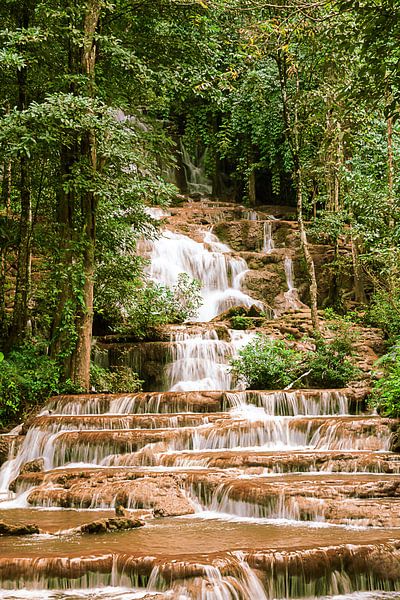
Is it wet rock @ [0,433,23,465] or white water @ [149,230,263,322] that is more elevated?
white water @ [149,230,263,322]

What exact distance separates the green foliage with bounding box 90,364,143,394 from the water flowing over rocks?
59 centimetres

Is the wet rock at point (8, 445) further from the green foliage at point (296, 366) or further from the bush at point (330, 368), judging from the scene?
the bush at point (330, 368)

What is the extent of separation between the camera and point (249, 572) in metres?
5.09

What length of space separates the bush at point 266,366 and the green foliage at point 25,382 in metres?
3.76

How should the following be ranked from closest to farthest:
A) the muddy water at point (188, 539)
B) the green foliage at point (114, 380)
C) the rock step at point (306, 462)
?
1. the muddy water at point (188, 539)
2. the rock step at point (306, 462)
3. the green foliage at point (114, 380)

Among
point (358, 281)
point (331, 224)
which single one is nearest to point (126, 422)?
point (331, 224)

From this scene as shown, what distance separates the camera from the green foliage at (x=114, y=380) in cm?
1403

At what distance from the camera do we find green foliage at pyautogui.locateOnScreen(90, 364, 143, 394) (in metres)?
14.0

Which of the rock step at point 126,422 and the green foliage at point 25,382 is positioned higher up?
the green foliage at point 25,382

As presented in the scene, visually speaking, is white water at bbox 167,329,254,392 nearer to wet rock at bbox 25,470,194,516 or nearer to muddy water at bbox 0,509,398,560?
wet rock at bbox 25,470,194,516

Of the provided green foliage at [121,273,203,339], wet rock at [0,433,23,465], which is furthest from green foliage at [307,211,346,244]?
wet rock at [0,433,23,465]

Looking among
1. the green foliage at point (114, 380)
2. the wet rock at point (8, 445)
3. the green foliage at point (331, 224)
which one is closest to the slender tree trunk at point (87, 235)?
the green foliage at point (114, 380)

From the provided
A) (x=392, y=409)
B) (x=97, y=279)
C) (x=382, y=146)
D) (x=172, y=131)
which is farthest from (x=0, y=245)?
(x=172, y=131)

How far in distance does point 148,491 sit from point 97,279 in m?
7.93
